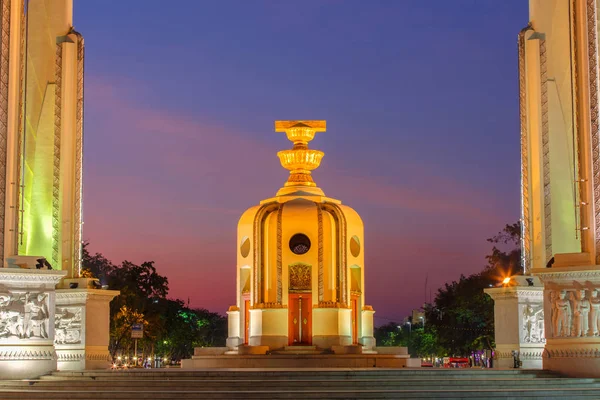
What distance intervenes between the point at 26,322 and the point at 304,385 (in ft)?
23.6

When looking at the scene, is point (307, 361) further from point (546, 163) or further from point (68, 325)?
point (546, 163)

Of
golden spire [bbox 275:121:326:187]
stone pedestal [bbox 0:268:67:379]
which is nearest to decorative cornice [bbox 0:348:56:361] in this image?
stone pedestal [bbox 0:268:67:379]

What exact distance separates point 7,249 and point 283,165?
21.9 m

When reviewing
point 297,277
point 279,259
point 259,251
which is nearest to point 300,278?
point 297,277

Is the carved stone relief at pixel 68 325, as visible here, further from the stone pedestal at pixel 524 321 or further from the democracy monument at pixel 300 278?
the stone pedestal at pixel 524 321

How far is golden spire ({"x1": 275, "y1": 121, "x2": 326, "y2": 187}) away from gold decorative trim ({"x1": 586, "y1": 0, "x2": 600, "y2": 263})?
2051 cm

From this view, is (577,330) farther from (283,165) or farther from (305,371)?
(283,165)

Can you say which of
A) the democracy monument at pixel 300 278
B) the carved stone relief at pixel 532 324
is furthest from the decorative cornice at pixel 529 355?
the democracy monument at pixel 300 278

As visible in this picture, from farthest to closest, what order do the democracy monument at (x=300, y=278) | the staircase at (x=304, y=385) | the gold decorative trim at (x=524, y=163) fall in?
the democracy monument at (x=300, y=278) → the gold decorative trim at (x=524, y=163) → the staircase at (x=304, y=385)

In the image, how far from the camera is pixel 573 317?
27.6m

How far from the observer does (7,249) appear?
1084 inches

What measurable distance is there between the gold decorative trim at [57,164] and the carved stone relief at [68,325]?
4.66 feet

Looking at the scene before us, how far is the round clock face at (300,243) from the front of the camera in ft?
150

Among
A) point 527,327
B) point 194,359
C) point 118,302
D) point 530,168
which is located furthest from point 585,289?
point 118,302
